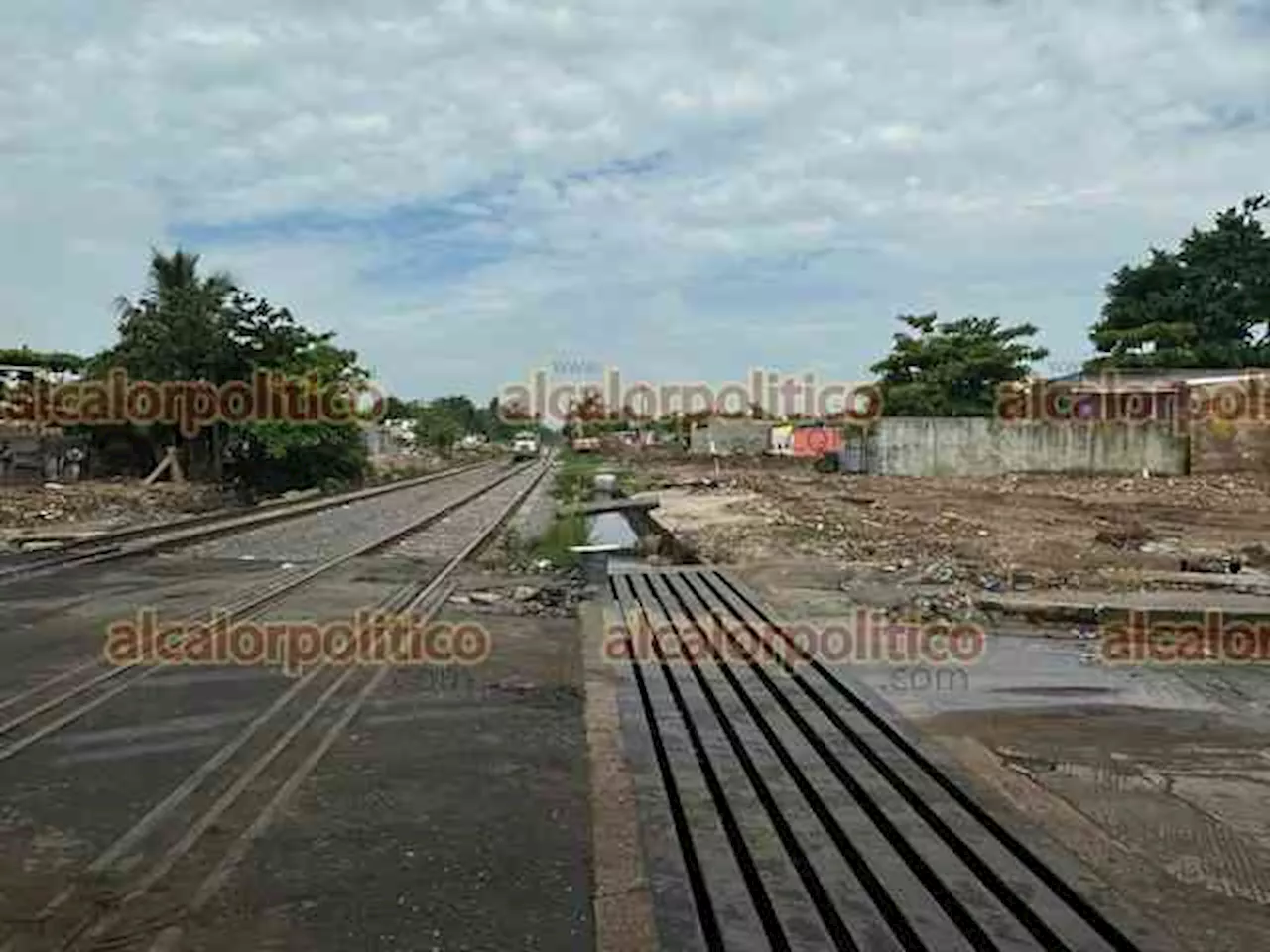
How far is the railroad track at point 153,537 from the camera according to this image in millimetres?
14613

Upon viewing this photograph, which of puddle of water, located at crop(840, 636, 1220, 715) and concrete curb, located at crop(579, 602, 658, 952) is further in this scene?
puddle of water, located at crop(840, 636, 1220, 715)

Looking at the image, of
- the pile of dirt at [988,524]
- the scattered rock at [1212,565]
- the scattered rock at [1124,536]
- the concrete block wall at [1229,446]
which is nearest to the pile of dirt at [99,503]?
Result: the pile of dirt at [988,524]

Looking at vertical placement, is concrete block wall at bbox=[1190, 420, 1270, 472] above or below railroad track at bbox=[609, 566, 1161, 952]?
above

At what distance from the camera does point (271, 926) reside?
12.4ft

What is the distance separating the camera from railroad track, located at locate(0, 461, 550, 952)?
3.77 m

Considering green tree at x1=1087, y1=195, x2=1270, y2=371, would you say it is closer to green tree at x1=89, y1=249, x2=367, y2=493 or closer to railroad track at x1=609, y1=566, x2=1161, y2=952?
green tree at x1=89, y1=249, x2=367, y2=493

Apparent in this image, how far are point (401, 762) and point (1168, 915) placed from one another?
3317 mm

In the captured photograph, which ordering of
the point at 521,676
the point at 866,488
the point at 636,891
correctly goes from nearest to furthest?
1. the point at 636,891
2. the point at 521,676
3. the point at 866,488

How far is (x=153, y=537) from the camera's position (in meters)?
18.7

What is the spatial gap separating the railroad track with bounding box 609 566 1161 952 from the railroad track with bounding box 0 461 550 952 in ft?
4.98

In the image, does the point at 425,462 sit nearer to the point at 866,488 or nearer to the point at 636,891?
the point at 866,488

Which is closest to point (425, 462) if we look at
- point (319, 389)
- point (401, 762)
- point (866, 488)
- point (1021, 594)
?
point (319, 389)

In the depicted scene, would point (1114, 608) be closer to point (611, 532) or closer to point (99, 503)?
point (611, 532)

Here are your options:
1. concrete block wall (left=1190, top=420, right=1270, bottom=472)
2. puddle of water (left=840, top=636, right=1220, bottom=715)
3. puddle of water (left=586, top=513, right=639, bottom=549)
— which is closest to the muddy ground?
puddle of water (left=840, top=636, right=1220, bottom=715)
